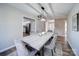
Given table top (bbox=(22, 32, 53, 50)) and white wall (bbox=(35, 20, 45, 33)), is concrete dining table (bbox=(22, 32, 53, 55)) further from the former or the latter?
white wall (bbox=(35, 20, 45, 33))

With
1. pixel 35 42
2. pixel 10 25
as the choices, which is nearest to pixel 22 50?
pixel 35 42

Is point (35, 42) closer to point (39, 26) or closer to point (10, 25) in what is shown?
point (39, 26)

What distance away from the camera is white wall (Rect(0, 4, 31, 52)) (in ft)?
8.75

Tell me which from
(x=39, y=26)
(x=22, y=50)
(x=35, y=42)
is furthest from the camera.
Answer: (x=39, y=26)

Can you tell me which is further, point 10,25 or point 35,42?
point 10,25

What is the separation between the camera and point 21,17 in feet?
9.14

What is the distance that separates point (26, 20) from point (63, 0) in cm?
151

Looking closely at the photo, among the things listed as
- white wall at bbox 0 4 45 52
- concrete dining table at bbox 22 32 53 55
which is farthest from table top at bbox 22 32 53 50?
white wall at bbox 0 4 45 52

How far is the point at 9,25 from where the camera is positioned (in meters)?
2.85

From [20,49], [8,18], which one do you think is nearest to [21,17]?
[8,18]

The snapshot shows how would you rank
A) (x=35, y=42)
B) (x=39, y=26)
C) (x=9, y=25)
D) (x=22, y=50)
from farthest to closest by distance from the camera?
(x=39, y=26) < (x=9, y=25) < (x=35, y=42) < (x=22, y=50)

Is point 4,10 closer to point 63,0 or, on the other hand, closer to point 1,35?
point 1,35

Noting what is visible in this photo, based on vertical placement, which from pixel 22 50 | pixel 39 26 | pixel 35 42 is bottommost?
pixel 22 50

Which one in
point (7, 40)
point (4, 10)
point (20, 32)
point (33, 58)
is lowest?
point (33, 58)
